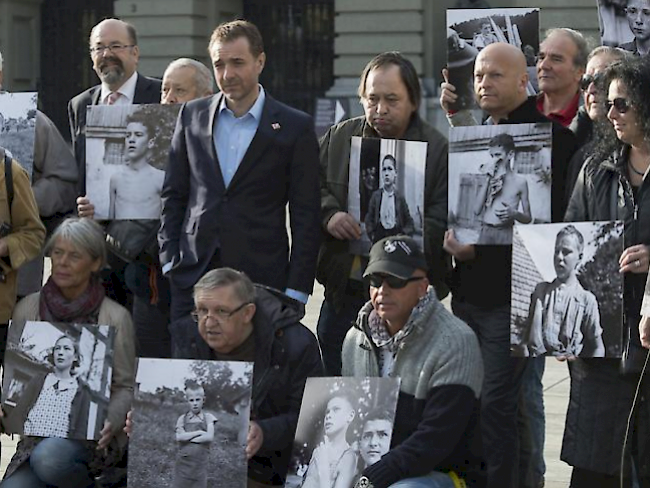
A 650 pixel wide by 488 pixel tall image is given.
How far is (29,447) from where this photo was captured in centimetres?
615

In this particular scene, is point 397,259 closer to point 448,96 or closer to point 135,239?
point 448,96

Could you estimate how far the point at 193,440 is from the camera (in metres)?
5.68

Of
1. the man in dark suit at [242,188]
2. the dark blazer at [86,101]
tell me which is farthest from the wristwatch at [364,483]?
the dark blazer at [86,101]

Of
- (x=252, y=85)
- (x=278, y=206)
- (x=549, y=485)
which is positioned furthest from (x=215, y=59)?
(x=549, y=485)

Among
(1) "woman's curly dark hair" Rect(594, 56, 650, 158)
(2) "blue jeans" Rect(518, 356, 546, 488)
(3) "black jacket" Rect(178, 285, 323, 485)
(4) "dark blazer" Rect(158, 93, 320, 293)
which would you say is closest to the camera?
(1) "woman's curly dark hair" Rect(594, 56, 650, 158)

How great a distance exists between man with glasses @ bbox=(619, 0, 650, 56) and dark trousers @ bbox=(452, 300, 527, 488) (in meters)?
1.39

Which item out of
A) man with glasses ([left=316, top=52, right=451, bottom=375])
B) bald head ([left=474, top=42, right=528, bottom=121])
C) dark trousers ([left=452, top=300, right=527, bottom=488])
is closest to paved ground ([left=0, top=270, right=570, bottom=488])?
dark trousers ([left=452, top=300, right=527, bottom=488])

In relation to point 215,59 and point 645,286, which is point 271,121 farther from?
point 645,286

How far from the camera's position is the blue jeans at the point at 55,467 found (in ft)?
19.7

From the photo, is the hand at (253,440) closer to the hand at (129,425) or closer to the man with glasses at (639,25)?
the hand at (129,425)

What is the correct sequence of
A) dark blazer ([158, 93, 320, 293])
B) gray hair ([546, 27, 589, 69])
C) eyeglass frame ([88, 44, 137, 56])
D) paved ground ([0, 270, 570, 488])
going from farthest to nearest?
paved ground ([0, 270, 570, 488]), eyeglass frame ([88, 44, 137, 56]), gray hair ([546, 27, 589, 69]), dark blazer ([158, 93, 320, 293])

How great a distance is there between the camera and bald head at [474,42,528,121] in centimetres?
623

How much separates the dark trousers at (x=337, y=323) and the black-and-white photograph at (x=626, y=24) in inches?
63.9

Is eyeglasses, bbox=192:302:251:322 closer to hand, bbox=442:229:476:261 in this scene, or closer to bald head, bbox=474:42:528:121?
hand, bbox=442:229:476:261
